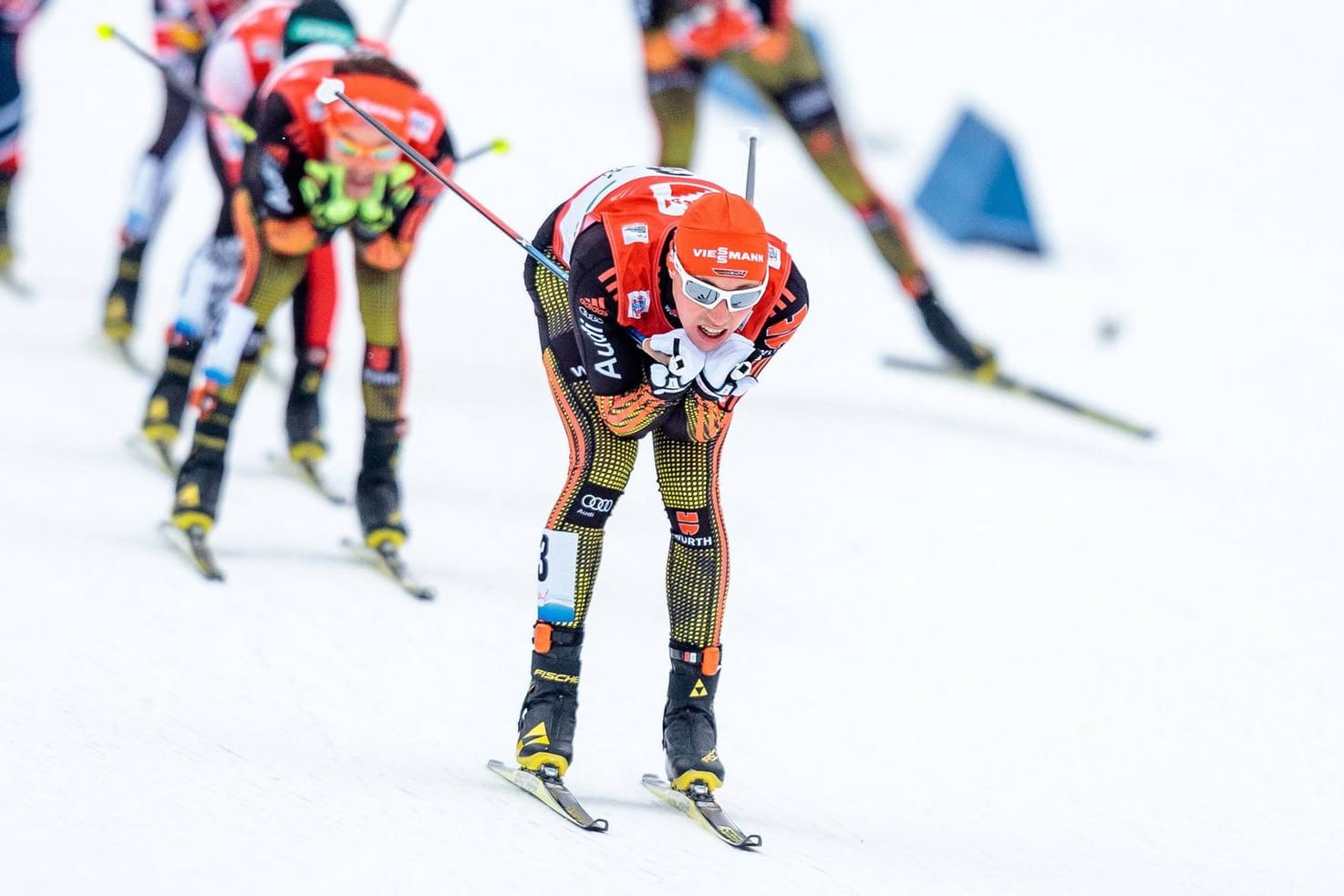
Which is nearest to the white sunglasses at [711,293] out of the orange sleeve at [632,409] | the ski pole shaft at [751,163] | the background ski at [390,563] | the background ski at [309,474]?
the orange sleeve at [632,409]

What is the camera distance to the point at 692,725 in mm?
4207

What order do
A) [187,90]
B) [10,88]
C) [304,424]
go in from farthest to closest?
[10,88], [187,90], [304,424]

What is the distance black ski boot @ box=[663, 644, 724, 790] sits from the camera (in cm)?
419

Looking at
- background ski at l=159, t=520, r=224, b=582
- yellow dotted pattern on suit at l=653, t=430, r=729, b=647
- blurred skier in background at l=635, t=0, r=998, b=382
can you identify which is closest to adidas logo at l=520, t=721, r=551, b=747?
yellow dotted pattern on suit at l=653, t=430, r=729, b=647

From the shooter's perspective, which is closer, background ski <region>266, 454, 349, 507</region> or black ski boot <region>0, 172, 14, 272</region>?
background ski <region>266, 454, 349, 507</region>

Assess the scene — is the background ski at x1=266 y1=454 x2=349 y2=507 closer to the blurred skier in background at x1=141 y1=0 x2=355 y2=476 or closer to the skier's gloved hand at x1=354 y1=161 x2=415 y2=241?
the blurred skier in background at x1=141 y1=0 x2=355 y2=476

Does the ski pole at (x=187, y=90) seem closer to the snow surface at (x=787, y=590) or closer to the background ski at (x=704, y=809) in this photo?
the snow surface at (x=787, y=590)

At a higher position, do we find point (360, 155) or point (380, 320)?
point (360, 155)

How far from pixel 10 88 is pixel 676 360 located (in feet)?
17.4

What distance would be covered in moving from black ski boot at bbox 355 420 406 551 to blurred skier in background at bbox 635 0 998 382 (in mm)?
2248

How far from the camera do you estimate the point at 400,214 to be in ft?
18.4

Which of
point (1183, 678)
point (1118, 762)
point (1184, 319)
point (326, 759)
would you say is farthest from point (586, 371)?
point (1184, 319)

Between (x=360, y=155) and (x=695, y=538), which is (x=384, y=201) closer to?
(x=360, y=155)

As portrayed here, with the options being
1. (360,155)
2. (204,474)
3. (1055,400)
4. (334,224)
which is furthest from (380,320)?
(1055,400)
